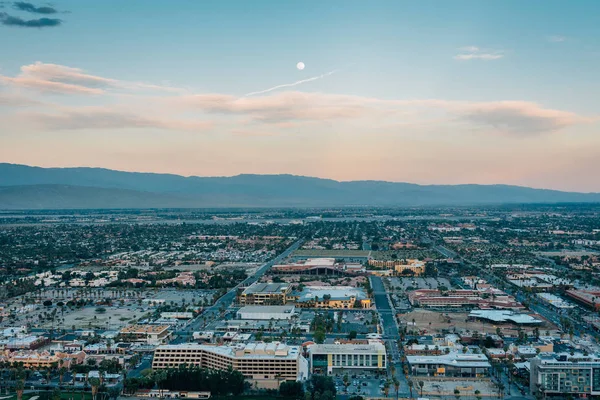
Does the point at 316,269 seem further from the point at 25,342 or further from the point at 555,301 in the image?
the point at 25,342

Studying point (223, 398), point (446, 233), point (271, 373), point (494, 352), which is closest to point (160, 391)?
point (223, 398)

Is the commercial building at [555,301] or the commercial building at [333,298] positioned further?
the commercial building at [333,298]

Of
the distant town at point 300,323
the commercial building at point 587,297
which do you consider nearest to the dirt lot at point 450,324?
the distant town at point 300,323

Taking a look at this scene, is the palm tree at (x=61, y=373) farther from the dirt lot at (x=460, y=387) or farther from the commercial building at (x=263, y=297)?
the commercial building at (x=263, y=297)

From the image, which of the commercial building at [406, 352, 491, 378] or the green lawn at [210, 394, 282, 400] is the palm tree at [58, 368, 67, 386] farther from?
the commercial building at [406, 352, 491, 378]

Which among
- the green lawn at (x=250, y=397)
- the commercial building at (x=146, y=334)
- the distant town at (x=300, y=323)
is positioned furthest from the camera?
the commercial building at (x=146, y=334)

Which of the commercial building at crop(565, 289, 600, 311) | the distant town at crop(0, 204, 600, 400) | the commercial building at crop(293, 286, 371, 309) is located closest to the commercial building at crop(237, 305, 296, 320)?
the distant town at crop(0, 204, 600, 400)

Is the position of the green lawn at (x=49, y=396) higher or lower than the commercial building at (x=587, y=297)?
lower
